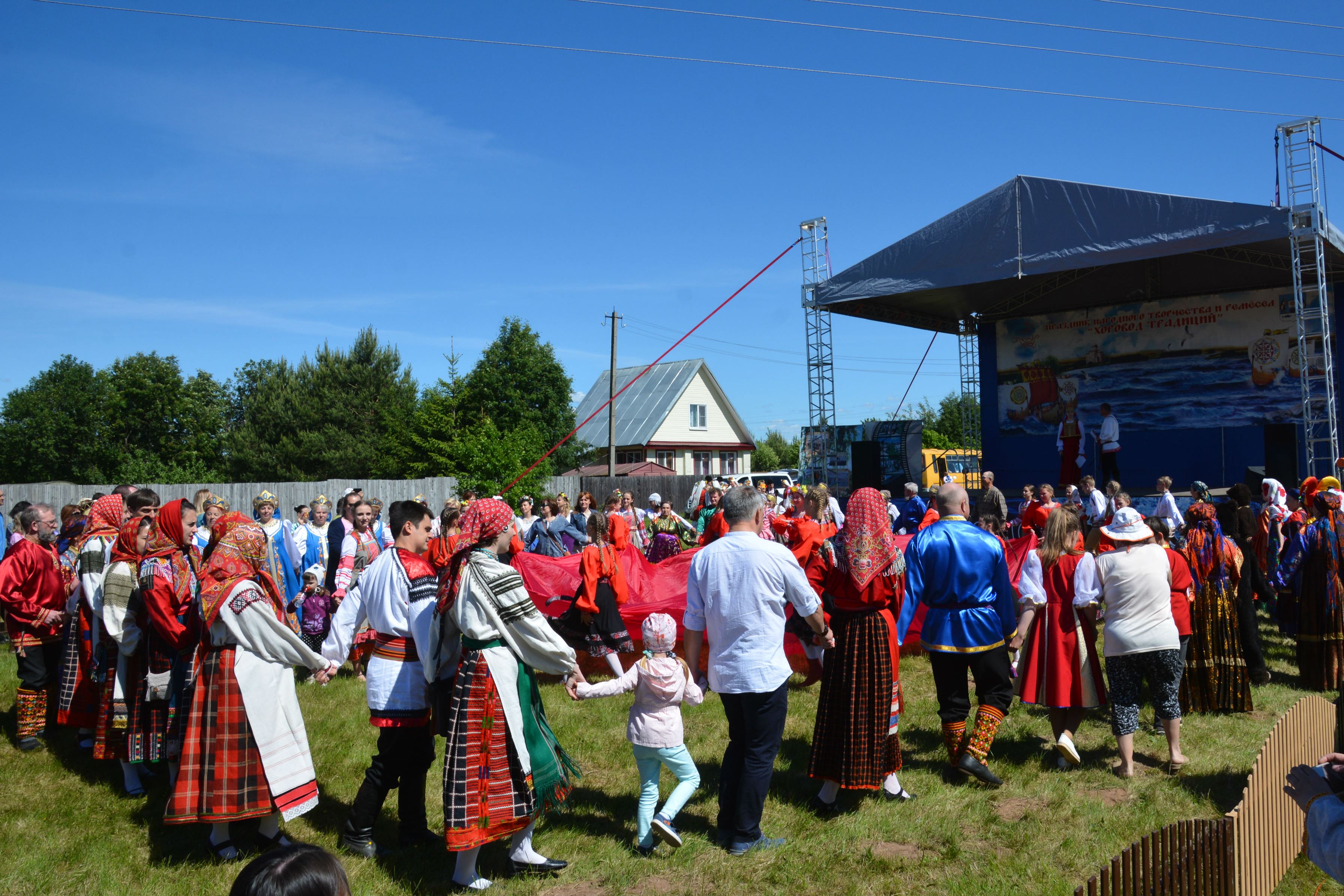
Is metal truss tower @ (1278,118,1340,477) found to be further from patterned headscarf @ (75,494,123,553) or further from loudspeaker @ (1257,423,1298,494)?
patterned headscarf @ (75,494,123,553)

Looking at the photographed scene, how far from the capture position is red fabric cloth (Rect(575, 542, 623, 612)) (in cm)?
745

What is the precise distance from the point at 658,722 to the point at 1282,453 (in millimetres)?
16505

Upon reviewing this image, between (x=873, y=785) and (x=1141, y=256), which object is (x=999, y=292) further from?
(x=873, y=785)

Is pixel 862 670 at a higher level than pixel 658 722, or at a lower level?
higher

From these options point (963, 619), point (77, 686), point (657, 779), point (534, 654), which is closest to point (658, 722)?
point (657, 779)

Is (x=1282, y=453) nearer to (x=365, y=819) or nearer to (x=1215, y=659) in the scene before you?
(x=1215, y=659)

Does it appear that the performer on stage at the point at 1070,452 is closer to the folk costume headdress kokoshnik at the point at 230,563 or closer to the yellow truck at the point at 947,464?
the yellow truck at the point at 947,464

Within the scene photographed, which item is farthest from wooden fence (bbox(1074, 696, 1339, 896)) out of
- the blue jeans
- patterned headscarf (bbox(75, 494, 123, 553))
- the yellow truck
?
the yellow truck

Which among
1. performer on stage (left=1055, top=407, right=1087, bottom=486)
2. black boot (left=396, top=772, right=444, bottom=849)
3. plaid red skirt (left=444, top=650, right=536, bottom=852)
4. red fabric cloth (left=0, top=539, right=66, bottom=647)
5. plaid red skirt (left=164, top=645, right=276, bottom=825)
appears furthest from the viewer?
performer on stage (left=1055, top=407, right=1087, bottom=486)

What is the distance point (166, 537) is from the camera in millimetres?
4523

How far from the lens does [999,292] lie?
20922 mm

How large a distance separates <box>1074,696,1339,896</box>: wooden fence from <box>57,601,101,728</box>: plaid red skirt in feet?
18.5

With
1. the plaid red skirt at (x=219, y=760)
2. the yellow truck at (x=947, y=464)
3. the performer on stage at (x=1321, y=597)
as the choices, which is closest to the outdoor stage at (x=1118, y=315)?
the yellow truck at (x=947, y=464)

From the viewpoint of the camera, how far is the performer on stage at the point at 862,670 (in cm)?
465
